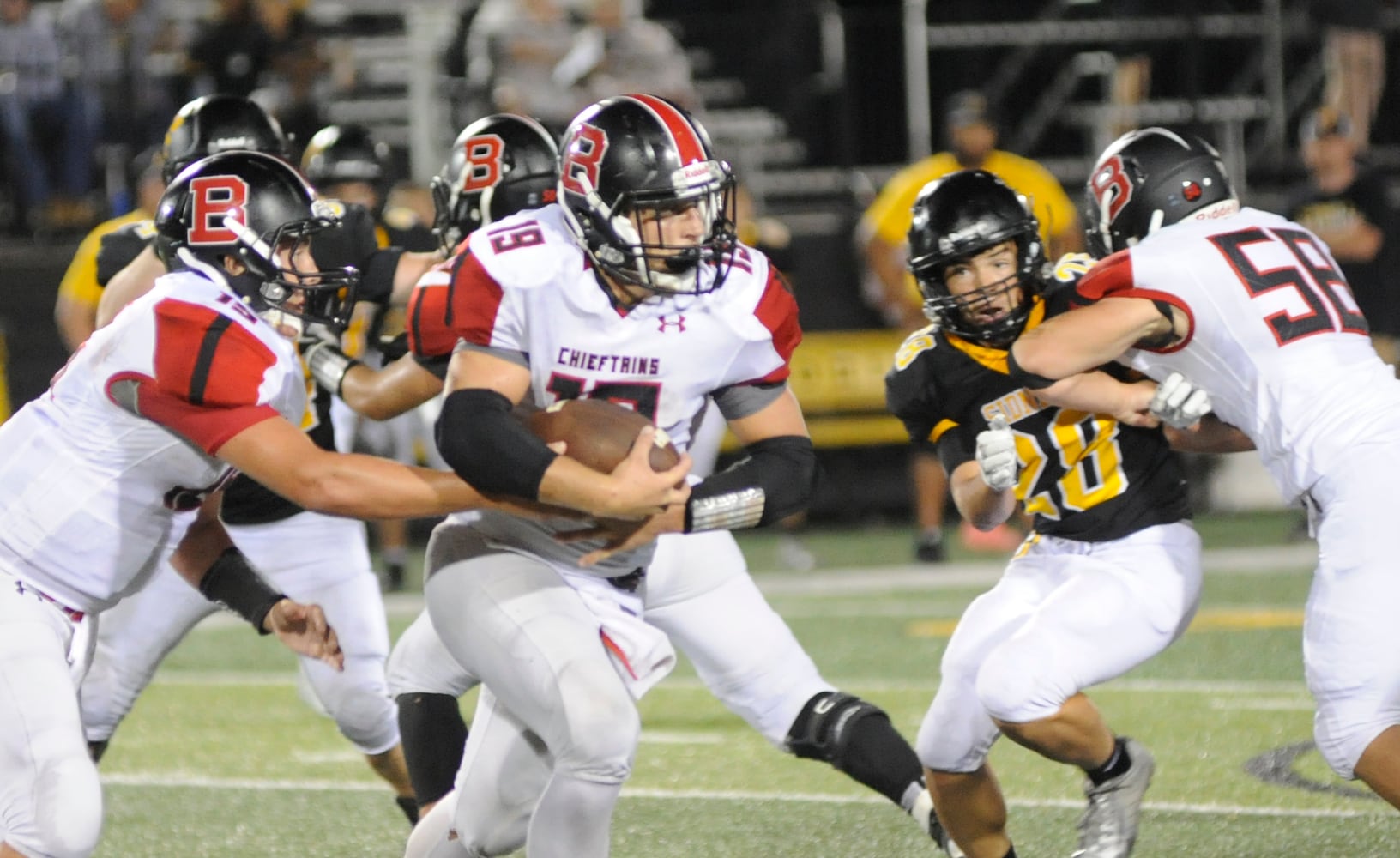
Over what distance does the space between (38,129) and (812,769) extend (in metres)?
7.15

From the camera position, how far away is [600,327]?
137 inches

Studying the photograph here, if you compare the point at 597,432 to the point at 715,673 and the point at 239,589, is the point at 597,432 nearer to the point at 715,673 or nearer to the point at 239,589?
the point at 715,673

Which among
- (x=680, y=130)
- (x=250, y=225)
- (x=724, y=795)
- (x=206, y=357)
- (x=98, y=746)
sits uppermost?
(x=680, y=130)

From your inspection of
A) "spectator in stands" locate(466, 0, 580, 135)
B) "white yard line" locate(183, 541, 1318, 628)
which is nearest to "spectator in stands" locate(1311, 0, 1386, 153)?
"white yard line" locate(183, 541, 1318, 628)

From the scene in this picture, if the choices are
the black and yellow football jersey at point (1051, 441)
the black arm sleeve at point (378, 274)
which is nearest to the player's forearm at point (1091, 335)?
the black and yellow football jersey at point (1051, 441)

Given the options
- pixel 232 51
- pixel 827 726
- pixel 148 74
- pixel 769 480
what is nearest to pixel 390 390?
pixel 769 480

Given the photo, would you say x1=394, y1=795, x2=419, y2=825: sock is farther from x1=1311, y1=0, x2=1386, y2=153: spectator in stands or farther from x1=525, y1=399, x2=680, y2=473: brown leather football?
x1=1311, y1=0, x2=1386, y2=153: spectator in stands

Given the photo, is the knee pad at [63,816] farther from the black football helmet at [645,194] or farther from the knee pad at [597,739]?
the black football helmet at [645,194]

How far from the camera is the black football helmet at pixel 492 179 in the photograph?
4641mm

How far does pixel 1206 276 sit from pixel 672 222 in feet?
3.71

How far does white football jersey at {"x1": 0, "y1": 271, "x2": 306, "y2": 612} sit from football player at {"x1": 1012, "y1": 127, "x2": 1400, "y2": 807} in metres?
1.57

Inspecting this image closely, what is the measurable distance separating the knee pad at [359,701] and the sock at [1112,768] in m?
1.67

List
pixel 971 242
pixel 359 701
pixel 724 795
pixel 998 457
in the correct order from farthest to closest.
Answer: pixel 724 795 → pixel 359 701 → pixel 971 242 → pixel 998 457

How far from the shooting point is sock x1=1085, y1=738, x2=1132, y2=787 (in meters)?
3.93
